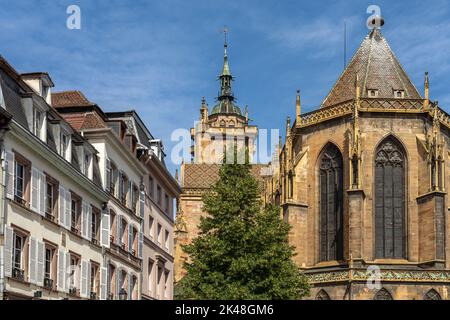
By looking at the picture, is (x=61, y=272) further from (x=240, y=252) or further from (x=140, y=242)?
(x=140, y=242)

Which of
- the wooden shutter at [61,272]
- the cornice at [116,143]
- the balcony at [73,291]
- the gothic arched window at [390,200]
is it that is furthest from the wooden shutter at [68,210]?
the gothic arched window at [390,200]

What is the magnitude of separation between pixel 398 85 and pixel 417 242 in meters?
11.6

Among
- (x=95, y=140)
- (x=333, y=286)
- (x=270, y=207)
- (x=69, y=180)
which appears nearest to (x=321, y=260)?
(x=333, y=286)

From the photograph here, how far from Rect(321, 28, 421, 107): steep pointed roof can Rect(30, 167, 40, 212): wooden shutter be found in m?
35.2

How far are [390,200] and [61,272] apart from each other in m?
31.2

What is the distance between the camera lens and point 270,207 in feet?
122

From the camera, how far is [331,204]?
179 ft

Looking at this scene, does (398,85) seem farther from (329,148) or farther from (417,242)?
(417,242)

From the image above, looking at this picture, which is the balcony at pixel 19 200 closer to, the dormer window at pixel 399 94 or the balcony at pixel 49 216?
the balcony at pixel 49 216

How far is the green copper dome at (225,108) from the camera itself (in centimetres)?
12056

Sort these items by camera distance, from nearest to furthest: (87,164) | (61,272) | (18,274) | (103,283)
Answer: (18,274) < (61,272) < (87,164) < (103,283)

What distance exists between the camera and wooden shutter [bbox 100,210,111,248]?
31.8m

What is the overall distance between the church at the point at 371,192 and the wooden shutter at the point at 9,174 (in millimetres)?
30614

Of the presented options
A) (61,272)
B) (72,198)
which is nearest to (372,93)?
(72,198)
